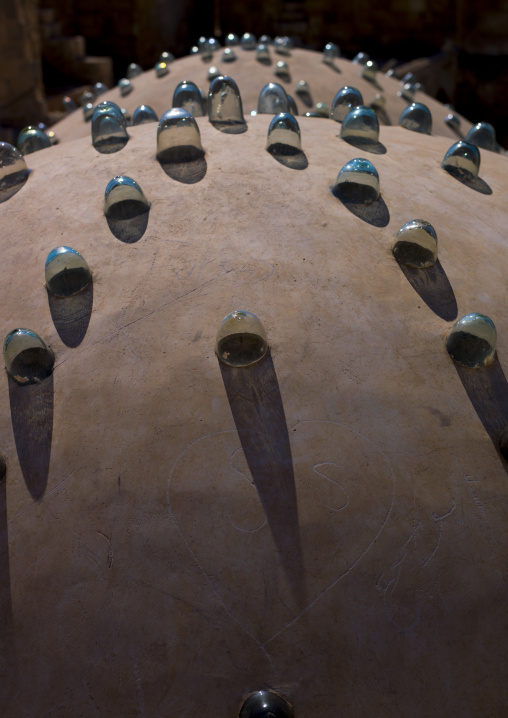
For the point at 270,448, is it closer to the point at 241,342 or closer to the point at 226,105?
the point at 241,342

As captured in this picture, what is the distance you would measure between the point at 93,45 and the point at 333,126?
8.91 m

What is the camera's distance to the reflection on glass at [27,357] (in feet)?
5.05

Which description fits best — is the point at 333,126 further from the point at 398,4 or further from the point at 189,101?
the point at 398,4

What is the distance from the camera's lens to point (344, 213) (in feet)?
6.30

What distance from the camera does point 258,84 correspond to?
4453mm

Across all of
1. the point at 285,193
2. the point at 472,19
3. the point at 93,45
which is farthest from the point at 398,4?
the point at 285,193

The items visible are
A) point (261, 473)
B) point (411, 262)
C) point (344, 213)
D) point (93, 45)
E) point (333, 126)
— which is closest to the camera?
point (261, 473)

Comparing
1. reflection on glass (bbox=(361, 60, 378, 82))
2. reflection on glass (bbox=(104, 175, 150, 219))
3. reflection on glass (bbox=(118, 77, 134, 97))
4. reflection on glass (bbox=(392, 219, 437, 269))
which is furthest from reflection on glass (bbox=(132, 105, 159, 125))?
reflection on glass (bbox=(361, 60, 378, 82))

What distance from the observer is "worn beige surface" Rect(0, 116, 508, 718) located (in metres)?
1.34

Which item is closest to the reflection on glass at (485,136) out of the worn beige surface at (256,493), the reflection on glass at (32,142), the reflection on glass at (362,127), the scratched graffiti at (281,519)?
the reflection on glass at (362,127)

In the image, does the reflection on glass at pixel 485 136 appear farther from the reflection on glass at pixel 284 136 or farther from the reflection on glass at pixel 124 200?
the reflection on glass at pixel 124 200

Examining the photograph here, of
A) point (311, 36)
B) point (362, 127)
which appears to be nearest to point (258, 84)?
point (362, 127)

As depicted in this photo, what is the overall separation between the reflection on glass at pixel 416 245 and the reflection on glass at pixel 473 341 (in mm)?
253

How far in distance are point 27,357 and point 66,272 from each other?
0.88ft
